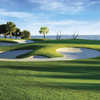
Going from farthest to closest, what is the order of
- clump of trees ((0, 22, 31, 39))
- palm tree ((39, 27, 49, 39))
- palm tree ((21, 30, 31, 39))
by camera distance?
palm tree ((39, 27, 49, 39))
palm tree ((21, 30, 31, 39))
clump of trees ((0, 22, 31, 39))

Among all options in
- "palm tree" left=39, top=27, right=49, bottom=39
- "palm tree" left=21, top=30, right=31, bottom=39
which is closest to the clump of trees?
"palm tree" left=21, top=30, right=31, bottom=39

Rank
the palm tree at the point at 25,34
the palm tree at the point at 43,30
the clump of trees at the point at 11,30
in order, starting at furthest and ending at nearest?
1. the palm tree at the point at 43,30
2. the palm tree at the point at 25,34
3. the clump of trees at the point at 11,30

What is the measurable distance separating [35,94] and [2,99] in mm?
1511

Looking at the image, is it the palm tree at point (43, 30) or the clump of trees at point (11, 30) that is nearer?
the clump of trees at point (11, 30)

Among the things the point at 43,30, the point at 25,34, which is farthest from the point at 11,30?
the point at 43,30

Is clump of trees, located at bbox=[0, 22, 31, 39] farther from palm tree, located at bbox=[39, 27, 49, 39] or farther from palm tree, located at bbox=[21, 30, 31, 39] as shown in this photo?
palm tree, located at bbox=[39, 27, 49, 39]

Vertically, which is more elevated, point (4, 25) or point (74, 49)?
point (4, 25)

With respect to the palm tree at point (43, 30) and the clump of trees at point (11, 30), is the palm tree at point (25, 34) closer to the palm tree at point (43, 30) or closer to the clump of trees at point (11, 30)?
the clump of trees at point (11, 30)

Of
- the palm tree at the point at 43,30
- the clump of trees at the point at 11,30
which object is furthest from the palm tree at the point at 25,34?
the palm tree at the point at 43,30

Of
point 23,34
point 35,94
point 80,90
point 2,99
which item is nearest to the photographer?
point 2,99

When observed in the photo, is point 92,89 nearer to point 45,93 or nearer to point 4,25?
point 45,93

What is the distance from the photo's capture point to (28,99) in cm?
627

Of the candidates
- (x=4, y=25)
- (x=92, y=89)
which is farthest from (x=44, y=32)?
(x=92, y=89)

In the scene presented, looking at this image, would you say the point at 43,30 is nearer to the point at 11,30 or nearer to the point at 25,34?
the point at 25,34
